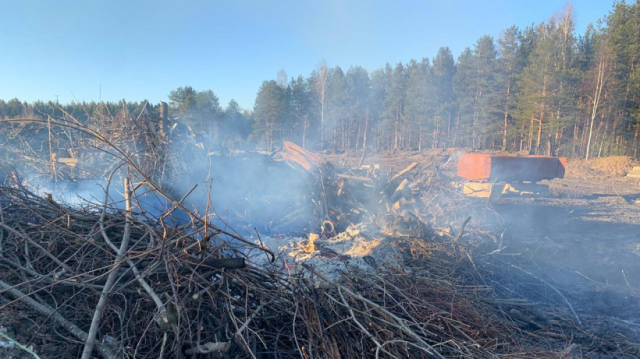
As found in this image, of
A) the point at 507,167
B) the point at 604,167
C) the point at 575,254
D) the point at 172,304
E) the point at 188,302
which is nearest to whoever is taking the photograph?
the point at 172,304

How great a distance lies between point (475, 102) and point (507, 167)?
24.4 meters

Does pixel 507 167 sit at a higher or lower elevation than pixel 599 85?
lower

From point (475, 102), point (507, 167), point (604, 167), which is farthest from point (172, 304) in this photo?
point (475, 102)

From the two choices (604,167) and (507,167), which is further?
(604,167)

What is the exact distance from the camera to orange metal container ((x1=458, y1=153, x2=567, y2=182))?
1196 centimetres

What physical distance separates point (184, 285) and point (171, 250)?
34 centimetres

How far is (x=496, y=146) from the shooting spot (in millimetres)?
35219

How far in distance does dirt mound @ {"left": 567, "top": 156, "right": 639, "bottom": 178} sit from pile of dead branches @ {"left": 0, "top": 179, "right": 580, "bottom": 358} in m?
25.5

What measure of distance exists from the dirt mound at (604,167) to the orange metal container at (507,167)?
38.1 ft

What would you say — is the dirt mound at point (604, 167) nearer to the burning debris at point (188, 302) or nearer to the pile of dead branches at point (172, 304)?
the burning debris at point (188, 302)

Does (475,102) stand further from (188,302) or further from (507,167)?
(188,302)

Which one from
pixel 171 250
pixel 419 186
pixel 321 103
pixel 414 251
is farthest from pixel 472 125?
pixel 171 250

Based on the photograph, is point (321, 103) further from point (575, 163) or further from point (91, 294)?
point (91, 294)

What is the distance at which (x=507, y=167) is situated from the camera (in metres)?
12.5
